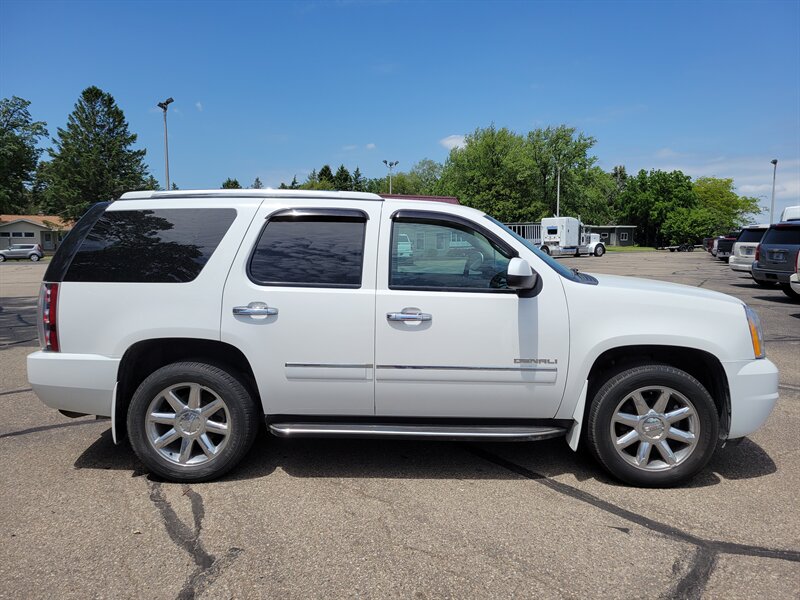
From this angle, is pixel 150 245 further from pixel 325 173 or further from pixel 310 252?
pixel 325 173

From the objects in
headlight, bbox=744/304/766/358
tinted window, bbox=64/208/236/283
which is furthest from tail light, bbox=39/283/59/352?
headlight, bbox=744/304/766/358

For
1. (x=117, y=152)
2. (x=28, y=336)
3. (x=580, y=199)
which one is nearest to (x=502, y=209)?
(x=580, y=199)

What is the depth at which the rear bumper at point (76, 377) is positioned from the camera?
360cm

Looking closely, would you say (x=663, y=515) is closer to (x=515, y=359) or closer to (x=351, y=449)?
(x=515, y=359)

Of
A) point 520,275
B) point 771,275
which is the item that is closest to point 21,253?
point 771,275

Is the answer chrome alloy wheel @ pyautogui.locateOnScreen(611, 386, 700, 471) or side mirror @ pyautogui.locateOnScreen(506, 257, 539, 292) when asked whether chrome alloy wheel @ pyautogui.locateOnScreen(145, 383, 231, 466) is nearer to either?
side mirror @ pyautogui.locateOnScreen(506, 257, 539, 292)

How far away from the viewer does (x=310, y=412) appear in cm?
365

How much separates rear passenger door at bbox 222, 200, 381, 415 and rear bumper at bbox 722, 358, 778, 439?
2.33 metres

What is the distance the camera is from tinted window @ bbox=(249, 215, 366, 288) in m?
3.61

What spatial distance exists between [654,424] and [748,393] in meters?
0.62

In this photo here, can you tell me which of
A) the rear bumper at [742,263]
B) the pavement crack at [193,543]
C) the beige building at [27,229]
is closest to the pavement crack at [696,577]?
the pavement crack at [193,543]

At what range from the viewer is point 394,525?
10.2 feet

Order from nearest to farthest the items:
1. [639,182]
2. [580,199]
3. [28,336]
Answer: [28,336] → [580,199] → [639,182]

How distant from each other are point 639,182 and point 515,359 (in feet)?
284
